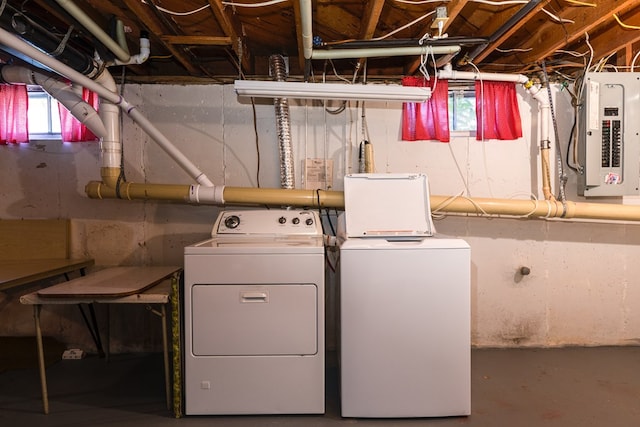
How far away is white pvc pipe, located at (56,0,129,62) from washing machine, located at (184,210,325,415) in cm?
122

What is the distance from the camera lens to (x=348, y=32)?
240cm

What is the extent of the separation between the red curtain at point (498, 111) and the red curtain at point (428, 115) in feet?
0.85

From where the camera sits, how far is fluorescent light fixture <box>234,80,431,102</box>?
7.16ft

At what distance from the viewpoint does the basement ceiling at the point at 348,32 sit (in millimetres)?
1992

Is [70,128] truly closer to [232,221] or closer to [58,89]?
[58,89]

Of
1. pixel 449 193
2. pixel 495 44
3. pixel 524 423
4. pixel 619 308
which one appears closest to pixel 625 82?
pixel 495 44

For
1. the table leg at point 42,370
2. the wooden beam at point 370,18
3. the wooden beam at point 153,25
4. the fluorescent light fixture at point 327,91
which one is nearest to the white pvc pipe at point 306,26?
the fluorescent light fixture at point 327,91

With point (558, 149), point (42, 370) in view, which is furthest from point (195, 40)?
point (558, 149)

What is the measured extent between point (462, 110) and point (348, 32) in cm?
112

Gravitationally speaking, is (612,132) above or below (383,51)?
below

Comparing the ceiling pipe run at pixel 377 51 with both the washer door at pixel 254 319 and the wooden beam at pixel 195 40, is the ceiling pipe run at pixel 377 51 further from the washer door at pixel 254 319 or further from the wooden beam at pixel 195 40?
the washer door at pixel 254 319

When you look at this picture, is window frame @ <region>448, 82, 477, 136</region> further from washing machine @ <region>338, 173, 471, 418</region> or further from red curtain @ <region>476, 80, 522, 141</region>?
washing machine @ <region>338, 173, 471, 418</region>

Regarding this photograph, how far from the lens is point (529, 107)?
2867 mm

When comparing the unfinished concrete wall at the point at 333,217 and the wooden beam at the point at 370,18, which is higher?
the wooden beam at the point at 370,18
